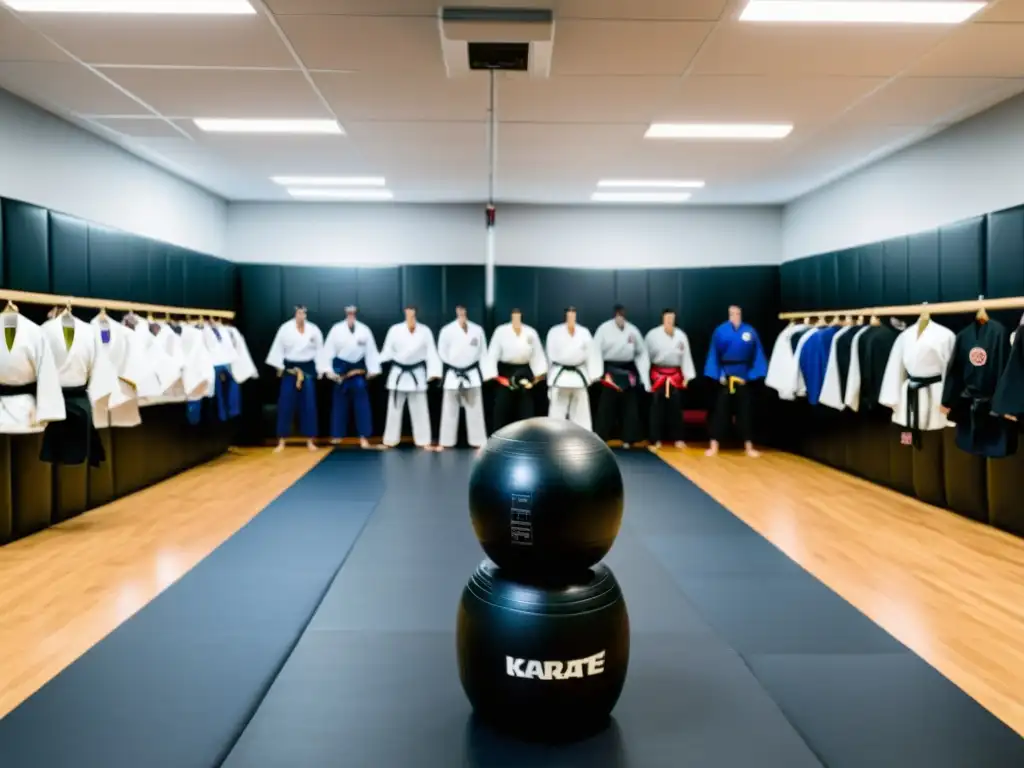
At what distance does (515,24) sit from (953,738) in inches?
126

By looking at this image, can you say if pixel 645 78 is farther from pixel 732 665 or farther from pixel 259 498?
pixel 259 498

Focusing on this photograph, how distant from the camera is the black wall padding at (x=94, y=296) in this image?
408 centimetres

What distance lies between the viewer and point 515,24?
3.41 metres

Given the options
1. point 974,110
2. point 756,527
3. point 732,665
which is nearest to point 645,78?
point 974,110

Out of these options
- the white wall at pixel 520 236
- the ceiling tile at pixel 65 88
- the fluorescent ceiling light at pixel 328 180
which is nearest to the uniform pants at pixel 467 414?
the white wall at pixel 520 236

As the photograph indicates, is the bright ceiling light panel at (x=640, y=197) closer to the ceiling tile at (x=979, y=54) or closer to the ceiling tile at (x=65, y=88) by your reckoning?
the ceiling tile at (x=979, y=54)

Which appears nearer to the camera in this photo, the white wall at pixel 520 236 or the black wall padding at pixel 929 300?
the black wall padding at pixel 929 300

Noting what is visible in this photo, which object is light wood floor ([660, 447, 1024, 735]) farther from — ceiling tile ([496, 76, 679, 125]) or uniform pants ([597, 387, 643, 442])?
ceiling tile ([496, 76, 679, 125])

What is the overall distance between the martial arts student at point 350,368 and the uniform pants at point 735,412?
137 inches

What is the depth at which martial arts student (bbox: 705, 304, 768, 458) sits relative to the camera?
7.20 metres

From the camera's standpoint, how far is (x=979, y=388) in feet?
13.9

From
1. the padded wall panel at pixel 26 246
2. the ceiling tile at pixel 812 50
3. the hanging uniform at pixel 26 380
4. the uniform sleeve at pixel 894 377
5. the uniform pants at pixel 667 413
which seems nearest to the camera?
the ceiling tile at pixel 812 50

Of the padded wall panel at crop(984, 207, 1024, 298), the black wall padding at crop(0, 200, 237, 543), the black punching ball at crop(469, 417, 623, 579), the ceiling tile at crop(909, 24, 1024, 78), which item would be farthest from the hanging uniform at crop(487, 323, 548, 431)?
the black punching ball at crop(469, 417, 623, 579)

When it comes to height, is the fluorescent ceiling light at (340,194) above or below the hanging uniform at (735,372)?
above
